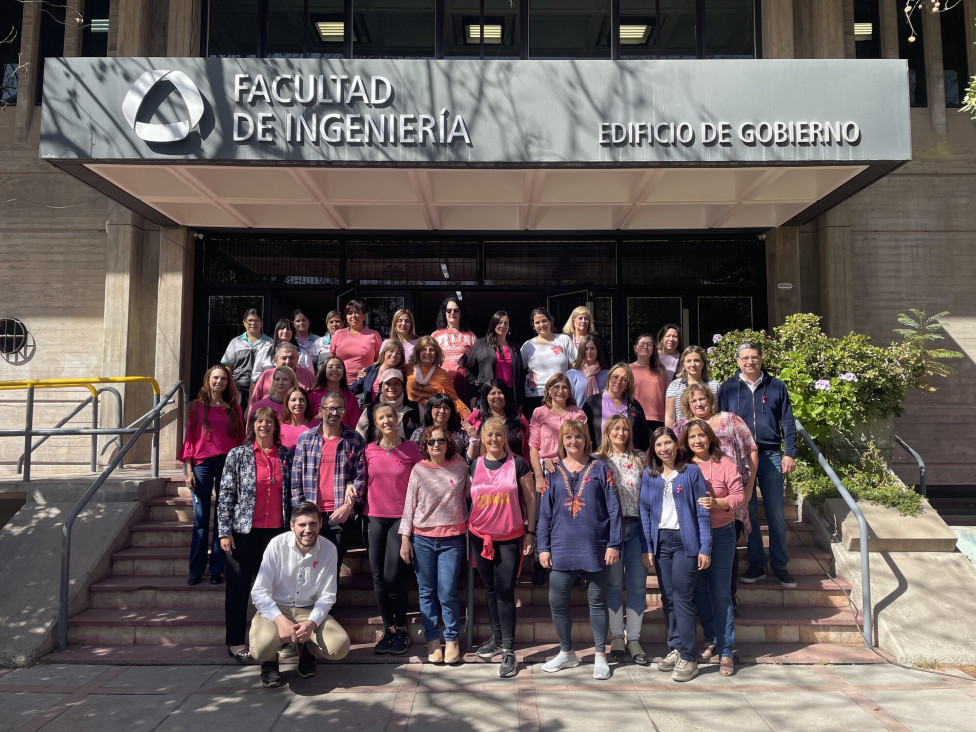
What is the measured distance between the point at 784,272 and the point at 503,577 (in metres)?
7.30

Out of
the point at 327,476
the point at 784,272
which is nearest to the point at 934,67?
the point at 784,272

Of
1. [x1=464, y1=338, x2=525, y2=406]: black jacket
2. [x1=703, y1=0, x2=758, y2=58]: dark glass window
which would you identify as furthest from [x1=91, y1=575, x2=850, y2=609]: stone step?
[x1=703, y1=0, x2=758, y2=58]: dark glass window

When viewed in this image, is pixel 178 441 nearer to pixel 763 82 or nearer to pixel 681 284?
pixel 681 284

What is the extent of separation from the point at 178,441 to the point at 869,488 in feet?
29.5

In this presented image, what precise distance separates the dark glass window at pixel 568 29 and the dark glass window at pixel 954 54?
18.4ft

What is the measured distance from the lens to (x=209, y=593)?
6.27m

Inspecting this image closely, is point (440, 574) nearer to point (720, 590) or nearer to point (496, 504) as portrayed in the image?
point (496, 504)

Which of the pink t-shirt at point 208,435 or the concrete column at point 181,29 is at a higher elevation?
the concrete column at point 181,29

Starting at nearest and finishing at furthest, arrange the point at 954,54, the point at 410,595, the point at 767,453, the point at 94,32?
the point at 410,595 → the point at 767,453 → the point at 94,32 → the point at 954,54

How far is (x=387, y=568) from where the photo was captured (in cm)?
554

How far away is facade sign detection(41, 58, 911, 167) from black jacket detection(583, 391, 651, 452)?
2980 millimetres

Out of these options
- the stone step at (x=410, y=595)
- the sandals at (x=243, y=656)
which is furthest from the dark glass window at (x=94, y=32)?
the sandals at (x=243, y=656)

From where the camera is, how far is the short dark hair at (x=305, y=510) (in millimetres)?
5129

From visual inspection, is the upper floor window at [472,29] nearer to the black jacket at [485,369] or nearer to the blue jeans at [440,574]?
the black jacket at [485,369]
